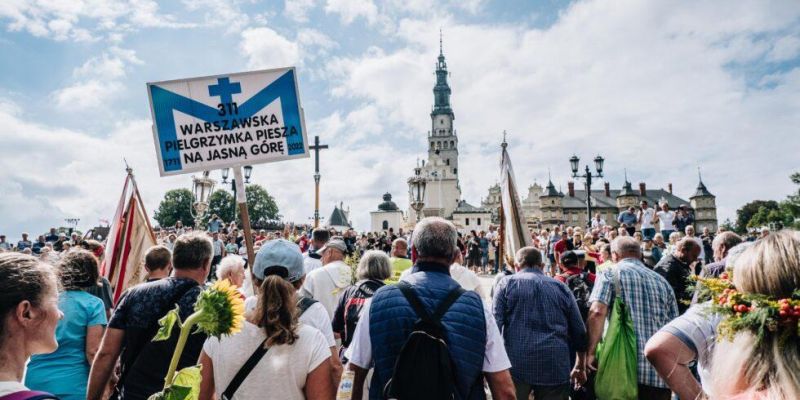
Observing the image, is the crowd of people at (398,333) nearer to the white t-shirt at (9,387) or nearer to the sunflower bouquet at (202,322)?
the white t-shirt at (9,387)

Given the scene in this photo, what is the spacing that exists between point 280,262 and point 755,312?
7.97ft

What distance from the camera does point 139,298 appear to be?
3.08 m

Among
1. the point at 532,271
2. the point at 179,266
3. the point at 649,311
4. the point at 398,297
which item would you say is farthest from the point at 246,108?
the point at 649,311

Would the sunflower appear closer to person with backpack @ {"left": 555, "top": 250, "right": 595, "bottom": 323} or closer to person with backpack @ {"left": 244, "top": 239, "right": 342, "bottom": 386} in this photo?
person with backpack @ {"left": 244, "top": 239, "right": 342, "bottom": 386}

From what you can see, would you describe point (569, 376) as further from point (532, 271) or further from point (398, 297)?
point (398, 297)

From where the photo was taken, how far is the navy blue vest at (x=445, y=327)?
2.54 metres

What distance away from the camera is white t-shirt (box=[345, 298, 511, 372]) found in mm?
2678

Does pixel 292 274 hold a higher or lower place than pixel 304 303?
higher

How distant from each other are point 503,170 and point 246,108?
11.0ft

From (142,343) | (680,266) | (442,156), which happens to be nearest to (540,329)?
(680,266)

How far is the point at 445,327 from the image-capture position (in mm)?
2529

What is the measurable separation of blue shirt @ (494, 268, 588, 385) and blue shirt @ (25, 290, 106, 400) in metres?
3.50

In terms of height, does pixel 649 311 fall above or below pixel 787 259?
below

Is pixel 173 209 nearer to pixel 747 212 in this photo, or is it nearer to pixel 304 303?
pixel 304 303
